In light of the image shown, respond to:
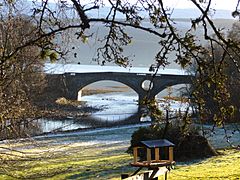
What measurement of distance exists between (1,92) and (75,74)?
154ft

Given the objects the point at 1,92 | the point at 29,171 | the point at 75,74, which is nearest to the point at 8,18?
the point at 1,92

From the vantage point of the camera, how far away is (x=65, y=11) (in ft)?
16.4

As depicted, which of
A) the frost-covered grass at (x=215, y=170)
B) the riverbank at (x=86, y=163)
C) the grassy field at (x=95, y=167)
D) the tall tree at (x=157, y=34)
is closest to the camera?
the tall tree at (x=157, y=34)

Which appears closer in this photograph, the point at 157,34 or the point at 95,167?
the point at 157,34

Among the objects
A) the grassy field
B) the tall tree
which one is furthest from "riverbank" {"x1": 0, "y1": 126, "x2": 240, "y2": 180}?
the tall tree

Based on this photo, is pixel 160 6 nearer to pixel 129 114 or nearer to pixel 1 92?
pixel 1 92

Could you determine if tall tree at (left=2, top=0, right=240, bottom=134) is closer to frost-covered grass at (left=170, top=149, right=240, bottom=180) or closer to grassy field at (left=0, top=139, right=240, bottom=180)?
grassy field at (left=0, top=139, right=240, bottom=180)

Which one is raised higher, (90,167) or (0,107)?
(0,107)

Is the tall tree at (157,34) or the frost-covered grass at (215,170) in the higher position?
the tall tree at (157,34)

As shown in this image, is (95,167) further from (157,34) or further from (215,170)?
(157,34)

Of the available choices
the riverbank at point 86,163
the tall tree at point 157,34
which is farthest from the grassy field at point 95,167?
the tall tree at point 157,34

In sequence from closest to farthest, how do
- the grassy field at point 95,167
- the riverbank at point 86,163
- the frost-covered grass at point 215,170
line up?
the riverbank at point 86,163 → the grassy field at point 95,167 → the frost-covered grass at point 215,170

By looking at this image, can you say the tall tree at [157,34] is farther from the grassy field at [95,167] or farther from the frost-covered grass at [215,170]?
the frost-covered grass at [215,170]

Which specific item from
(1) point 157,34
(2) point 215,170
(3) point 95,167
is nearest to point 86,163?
(3) point 95,167
